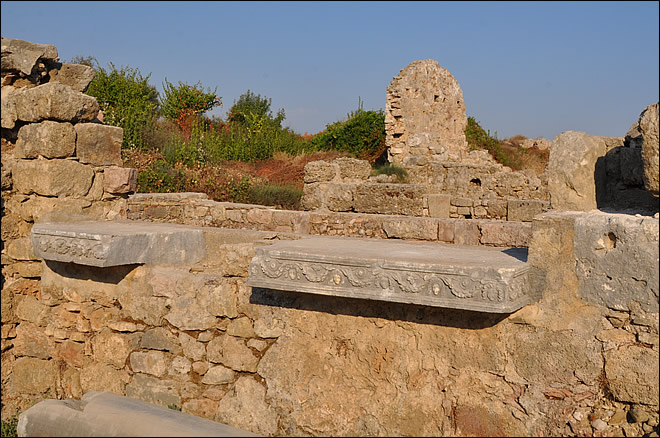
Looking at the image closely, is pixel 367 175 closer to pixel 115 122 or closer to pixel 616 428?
pixel 115 122

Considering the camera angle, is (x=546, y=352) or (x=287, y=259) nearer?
(x=546, y=352)

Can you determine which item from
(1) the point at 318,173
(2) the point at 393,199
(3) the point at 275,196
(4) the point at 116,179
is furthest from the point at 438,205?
(4) the point at 116,179

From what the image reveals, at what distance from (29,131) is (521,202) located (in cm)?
765

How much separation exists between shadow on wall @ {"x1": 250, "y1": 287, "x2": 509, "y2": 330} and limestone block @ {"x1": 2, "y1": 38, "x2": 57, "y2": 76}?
2.60 metres

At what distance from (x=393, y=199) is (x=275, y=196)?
9.37 feet

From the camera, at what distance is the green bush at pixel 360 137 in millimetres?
18859

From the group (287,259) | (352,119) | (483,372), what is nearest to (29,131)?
(287,259)

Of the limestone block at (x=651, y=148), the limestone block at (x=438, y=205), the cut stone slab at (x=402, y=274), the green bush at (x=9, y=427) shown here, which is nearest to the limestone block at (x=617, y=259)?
the limestone block at (x=651, y=148)

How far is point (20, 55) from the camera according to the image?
174 inches

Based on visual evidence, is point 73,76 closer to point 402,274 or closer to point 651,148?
point 402,274

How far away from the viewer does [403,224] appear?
16.7 ft

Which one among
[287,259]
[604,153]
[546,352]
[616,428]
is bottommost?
[616,428]

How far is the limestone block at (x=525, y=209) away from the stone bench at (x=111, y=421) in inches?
291

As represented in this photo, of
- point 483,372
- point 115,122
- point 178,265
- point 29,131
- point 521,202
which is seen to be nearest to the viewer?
point 483,372
